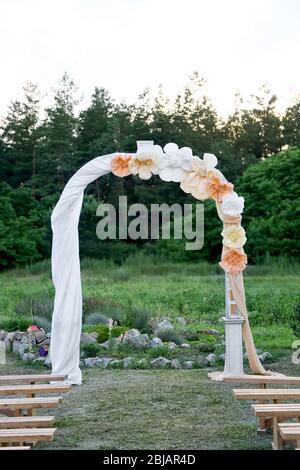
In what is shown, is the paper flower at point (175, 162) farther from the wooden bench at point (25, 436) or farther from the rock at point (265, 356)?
the wooden bench at point (25, 436)

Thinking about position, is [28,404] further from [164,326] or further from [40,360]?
[164,326]

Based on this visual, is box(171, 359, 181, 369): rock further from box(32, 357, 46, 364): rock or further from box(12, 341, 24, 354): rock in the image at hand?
box(12, 341, 24, 354): rock

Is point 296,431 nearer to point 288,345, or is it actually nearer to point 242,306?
point 242,306

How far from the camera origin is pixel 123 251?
22.9 metres

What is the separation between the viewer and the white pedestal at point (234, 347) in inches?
290

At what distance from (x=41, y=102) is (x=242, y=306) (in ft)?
65.6

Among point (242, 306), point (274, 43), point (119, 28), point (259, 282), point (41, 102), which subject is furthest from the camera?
point (41, 102)

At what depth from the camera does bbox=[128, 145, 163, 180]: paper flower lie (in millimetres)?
7594

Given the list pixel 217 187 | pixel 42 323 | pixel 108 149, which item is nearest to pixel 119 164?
pixel 217 187

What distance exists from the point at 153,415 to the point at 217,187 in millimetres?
2683

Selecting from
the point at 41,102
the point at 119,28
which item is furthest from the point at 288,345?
the point at 41,102

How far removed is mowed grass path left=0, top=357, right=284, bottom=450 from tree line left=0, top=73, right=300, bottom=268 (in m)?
15.0

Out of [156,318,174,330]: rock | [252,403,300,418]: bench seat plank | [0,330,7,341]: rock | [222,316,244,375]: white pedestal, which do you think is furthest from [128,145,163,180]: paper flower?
[252,403,300,418]: bench seat plank

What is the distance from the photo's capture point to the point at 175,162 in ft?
25.0
